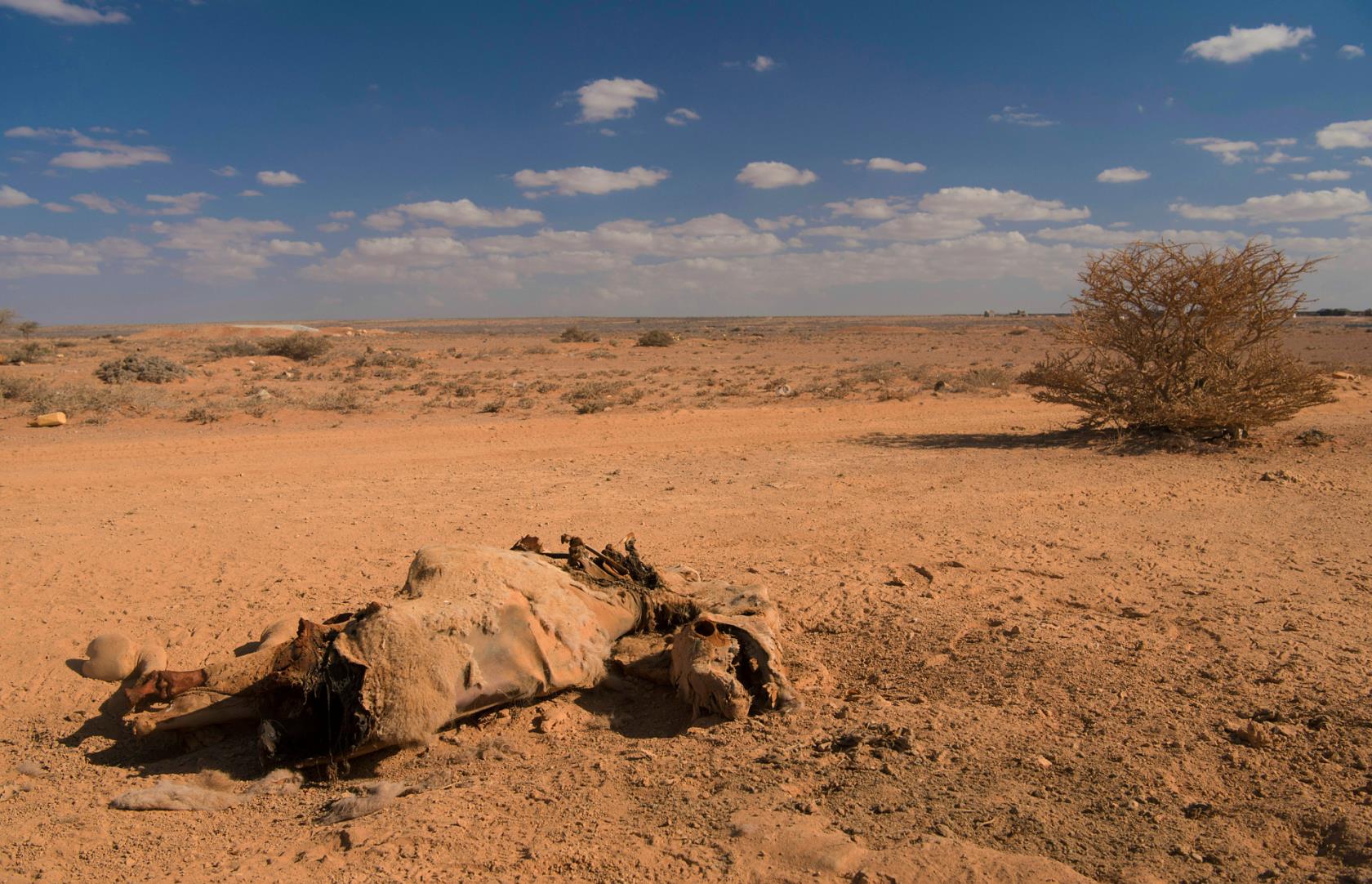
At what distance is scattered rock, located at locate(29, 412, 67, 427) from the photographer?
13.8 m

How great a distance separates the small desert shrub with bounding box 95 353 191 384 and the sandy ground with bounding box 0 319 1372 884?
8.86 m

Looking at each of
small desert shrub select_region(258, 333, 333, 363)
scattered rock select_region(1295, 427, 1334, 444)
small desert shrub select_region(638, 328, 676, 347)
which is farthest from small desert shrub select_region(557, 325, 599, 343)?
scattered rock select_region(1295, 427, 1334, 444)

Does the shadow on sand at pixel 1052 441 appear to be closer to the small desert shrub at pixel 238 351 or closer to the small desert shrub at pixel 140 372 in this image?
the small desert shrub at pixel 140 372

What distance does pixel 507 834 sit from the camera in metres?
3.06

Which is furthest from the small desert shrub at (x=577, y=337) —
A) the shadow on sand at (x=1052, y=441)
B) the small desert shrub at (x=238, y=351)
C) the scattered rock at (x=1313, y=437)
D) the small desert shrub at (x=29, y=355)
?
the scattered rock at (x=1313, y=437)

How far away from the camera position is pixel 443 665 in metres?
3.71

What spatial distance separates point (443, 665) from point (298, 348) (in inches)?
1050

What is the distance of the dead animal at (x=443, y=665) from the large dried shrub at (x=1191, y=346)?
31.5 feet

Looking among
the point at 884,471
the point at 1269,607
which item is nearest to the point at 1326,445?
the point at 884,471

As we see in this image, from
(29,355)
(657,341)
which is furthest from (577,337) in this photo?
(29,355)

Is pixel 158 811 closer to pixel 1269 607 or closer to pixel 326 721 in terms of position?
pixel 326 721

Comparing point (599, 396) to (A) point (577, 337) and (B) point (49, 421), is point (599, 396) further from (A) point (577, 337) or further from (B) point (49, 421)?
(A) point (577, 337)

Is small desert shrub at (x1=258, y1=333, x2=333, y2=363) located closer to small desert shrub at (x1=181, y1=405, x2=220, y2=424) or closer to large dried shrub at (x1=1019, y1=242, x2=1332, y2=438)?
small desert shrub at (x1=181, y1=405, x2=220, y2=424)

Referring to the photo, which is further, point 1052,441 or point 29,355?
point 29,355
